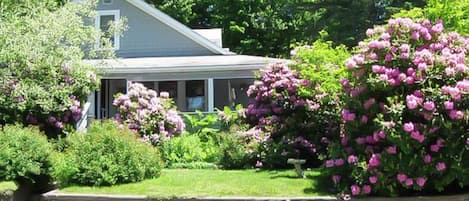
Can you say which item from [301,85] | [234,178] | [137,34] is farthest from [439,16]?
[137,34]

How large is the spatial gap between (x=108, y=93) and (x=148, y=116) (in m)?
7.72

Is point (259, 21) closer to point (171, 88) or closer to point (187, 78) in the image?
point (171, 88)

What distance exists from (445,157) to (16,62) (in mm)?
8291

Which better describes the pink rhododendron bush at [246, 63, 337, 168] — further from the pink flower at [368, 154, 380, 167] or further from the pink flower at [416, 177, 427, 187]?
the pink flower at [416, 177, 427, 187]

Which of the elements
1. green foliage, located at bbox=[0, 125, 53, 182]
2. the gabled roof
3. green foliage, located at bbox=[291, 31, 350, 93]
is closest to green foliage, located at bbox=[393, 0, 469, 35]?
green foliage, located at bbox=[291, 31, 350, 93]

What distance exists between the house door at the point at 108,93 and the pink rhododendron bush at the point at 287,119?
9128mm

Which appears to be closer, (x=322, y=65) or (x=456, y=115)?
(x=456, y=115)

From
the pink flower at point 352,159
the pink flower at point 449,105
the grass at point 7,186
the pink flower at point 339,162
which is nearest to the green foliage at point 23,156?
the grass at point 7,186

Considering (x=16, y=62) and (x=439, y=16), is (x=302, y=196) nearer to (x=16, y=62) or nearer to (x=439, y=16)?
(x=439, y=16)

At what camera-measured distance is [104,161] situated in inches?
369

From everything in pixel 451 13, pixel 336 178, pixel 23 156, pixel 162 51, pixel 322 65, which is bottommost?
pixel 336 178

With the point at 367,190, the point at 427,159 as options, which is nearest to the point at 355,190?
the point at 367,190

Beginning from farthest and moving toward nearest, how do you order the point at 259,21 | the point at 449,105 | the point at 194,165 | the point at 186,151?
the point at 259,21 → the point at 186,151 → the point at 194,165 → the point at 449,105

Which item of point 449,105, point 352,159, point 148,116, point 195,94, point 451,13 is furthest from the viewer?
point 195,94
